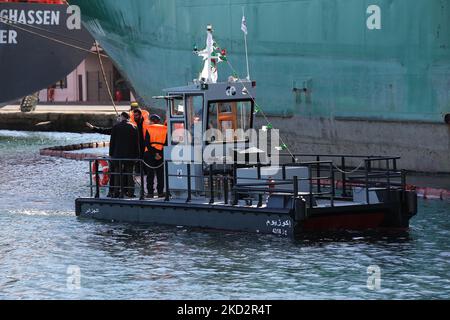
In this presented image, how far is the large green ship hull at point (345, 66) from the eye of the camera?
34594mm

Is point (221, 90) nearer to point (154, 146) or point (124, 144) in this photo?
point (154, 146)

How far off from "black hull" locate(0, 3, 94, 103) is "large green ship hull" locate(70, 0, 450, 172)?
48.0 feet

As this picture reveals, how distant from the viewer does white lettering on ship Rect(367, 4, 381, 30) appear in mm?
36125

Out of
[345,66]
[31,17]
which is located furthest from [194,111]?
[31,17]

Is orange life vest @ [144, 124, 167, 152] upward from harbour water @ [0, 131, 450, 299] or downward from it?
upward

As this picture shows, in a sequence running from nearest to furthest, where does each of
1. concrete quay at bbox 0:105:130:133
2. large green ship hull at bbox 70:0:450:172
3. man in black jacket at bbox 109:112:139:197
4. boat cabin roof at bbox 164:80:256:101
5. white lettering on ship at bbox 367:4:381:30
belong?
boat cabin roof at bbox 164:80:256:101, man in black jacket at bbox 109:112:139:197, large green ship hull at bbox 70:0:450:172, white lettering on ship at bbox 367:4:381:30, concrete quay at bbox 0:105:130:133

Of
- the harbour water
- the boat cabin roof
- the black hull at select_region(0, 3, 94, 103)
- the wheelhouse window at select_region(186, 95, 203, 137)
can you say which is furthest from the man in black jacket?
the black hull at select_region(0, 3, 94, 103)

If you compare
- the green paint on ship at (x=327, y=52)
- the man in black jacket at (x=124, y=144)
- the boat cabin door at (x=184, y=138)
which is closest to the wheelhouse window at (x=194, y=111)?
the boat cabin door at (x=184, y=138)

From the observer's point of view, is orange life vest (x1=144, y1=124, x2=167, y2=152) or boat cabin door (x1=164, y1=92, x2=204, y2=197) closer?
boat cabin door (x1=164, y1=92, x2=204, y2=197)

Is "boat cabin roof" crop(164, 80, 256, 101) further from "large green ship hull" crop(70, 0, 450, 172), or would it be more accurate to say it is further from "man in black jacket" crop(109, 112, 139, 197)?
"large green ship hull" crop(70, 0, 450, 172)

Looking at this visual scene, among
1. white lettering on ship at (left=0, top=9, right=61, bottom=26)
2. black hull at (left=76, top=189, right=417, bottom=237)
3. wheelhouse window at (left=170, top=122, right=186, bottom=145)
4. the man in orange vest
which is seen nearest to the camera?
black hull at (left=76, top=189, right=417, bottom=237)

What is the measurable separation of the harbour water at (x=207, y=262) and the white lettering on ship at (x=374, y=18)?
30.3ft

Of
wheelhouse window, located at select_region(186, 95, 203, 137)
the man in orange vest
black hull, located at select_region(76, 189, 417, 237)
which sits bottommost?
black hull, located at select_region(76, 189, 417, 237)

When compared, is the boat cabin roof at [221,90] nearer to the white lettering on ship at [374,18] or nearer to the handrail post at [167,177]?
the handrail post at [167,177]
